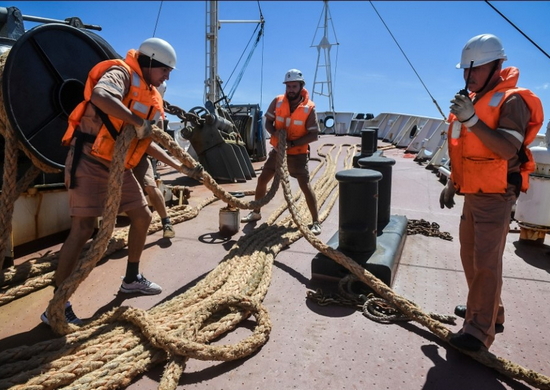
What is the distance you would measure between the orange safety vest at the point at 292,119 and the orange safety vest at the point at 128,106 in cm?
177

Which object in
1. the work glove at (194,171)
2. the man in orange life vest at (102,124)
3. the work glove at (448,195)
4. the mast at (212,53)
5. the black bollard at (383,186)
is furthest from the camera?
the mast at (212,53)

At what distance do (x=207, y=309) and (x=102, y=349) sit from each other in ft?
1.94

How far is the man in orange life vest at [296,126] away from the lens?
425 centimetres

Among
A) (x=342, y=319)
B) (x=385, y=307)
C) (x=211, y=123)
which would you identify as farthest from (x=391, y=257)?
(x=211, y=123)

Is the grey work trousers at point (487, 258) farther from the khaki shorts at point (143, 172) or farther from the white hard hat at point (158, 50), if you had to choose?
the khaki shorts at point (143, 172)

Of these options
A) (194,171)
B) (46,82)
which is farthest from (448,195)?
(46,82)

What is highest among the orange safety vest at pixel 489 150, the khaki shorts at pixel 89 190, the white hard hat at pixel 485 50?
the white hard hat at pixel 485 50

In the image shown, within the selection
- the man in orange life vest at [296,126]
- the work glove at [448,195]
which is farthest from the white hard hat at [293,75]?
the work glove at [448,195]

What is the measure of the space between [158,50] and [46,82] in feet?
3.48

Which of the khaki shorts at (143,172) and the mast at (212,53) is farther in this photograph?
the mast at (212,53)

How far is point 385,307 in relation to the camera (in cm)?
264

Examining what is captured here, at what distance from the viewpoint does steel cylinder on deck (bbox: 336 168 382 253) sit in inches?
118

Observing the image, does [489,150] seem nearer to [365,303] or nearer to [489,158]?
[489,158]

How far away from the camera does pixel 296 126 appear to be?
13.9ft
